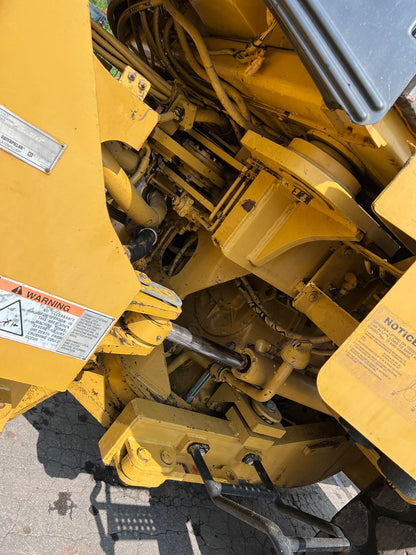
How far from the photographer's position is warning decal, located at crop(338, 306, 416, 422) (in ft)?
4.45

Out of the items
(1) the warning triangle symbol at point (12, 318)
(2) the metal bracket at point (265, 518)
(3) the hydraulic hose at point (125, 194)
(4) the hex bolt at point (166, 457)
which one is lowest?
(4) the hex bolt at point (166, 457)

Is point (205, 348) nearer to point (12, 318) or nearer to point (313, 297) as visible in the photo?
point (313, 297)

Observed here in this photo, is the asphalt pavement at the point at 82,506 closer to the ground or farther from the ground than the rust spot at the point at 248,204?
closer to the ground

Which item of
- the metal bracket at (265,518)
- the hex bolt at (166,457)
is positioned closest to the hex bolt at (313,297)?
the metal bracket at (265,518)

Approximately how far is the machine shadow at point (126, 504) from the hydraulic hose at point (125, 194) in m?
1.37

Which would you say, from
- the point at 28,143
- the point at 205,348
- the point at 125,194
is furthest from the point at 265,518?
the point at 28,143

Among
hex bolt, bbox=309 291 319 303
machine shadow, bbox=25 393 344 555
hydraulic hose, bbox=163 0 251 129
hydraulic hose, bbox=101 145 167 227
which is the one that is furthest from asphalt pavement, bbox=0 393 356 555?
hydraulic hose, bbox=163 0 251 129

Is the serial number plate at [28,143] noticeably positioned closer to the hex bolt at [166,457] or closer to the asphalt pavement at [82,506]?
the hex bolt at [166,457]

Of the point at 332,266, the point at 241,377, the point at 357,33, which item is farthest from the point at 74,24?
the point at 241,377

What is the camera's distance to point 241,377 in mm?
2361

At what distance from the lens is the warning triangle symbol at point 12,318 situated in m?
1.35

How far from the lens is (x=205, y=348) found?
2.28 metres

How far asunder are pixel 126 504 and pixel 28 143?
6.89 ft

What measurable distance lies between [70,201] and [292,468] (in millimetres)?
2327
